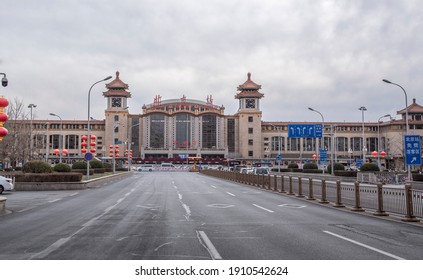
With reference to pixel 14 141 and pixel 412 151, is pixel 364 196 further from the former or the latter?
pixel 14 141

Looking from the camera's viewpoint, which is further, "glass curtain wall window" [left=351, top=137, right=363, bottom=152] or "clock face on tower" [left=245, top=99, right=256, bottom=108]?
"glass curtain wall window" [left=351, top=137, right=363, bottom=152]

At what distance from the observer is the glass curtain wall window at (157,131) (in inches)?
4751

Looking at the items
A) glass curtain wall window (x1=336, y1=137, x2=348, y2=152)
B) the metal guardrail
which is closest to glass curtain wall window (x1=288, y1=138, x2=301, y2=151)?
glass curtain wall window (x1=336, y1=137, x2=348, y2=152)

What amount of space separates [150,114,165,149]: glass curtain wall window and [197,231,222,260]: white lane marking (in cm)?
11177

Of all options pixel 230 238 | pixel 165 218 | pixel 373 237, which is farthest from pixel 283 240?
pixel 165 218

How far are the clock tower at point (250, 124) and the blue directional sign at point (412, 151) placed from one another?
10354 centimetres

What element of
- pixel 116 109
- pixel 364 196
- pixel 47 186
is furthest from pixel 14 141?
pixel 116 109

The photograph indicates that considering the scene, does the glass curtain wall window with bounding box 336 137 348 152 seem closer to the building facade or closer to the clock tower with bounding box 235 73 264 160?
the building facade

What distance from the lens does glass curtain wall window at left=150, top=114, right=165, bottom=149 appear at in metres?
121

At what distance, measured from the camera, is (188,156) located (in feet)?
393

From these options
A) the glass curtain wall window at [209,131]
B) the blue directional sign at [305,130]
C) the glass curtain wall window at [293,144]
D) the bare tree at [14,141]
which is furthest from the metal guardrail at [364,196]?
the glass curtain wall window at [293,144]

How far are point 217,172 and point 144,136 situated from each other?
67787 millimetres

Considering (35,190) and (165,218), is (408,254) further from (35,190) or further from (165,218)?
(35,190)

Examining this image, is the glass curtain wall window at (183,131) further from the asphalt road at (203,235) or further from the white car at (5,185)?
the asphalt road at (203,235)
